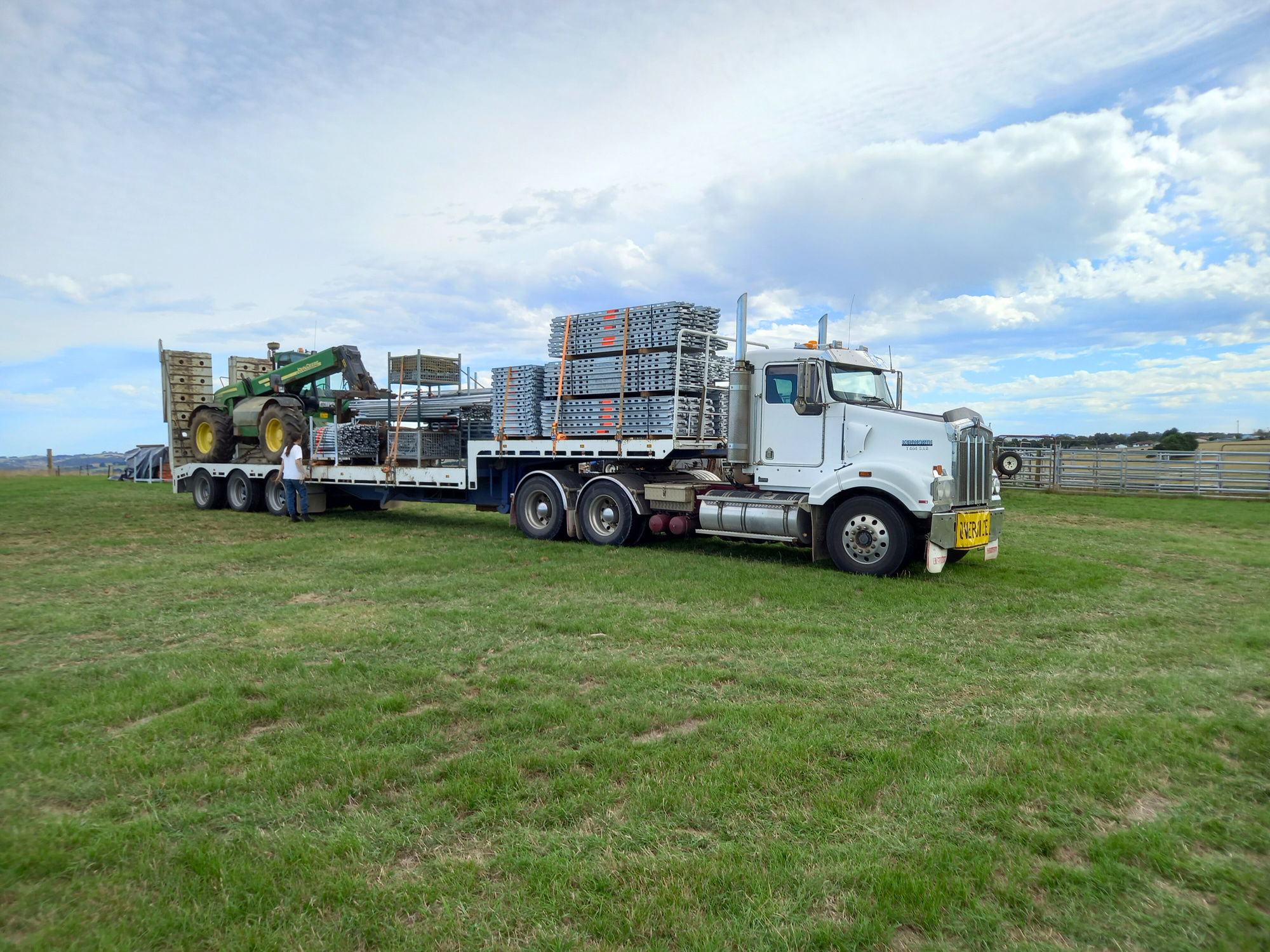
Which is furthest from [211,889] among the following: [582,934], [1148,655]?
[1148,655]

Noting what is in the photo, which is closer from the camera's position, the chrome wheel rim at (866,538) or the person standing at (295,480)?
the chrome wheel rim at (866,538)

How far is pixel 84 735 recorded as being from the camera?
179 inches

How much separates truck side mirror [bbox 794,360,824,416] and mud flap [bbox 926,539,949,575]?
2.32 m

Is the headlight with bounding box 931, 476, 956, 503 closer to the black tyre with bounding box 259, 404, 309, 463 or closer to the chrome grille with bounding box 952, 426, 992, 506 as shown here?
the chrome grille with bounding box 952, 426, 992, 506

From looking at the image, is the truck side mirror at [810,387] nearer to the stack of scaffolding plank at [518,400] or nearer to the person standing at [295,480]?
the stack of scaffolding plank at [518,400]

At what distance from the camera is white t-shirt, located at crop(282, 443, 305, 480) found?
16.6 meters

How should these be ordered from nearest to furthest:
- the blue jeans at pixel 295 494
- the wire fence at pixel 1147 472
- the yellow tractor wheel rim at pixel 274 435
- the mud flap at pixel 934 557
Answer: the mud flap at pixel 934 557
the blue jeans at pixel 295 494
the yellow tractor wheel rim at pixel 274 435
the wire fence at pixel 1147 472

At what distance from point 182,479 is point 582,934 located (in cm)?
2146

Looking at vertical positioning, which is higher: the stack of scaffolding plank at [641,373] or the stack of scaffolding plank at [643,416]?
the stack of scaffolding plank at [641,373]

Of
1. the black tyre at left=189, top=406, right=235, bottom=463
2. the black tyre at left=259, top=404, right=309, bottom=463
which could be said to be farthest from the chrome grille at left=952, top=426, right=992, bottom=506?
the black tyre at left=189, top=406, right=235, bottom=463

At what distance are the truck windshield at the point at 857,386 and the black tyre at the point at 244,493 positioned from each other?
44.0 feet

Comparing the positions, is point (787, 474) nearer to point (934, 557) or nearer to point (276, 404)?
point (934, 557)

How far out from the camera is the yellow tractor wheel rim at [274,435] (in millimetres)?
18344

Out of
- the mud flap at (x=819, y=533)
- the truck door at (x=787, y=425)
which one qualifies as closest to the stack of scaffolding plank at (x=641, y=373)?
the truck door at (x=787, y=425)
